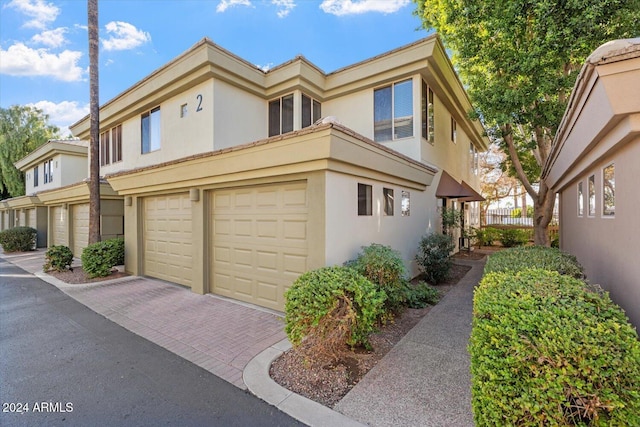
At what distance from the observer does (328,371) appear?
3.59 metres

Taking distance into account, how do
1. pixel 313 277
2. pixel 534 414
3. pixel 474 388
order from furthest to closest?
pixel 313 277, pixel 474 388, pixel 534 414

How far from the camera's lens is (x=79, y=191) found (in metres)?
12.1

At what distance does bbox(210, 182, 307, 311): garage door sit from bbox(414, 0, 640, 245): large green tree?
6928 mm

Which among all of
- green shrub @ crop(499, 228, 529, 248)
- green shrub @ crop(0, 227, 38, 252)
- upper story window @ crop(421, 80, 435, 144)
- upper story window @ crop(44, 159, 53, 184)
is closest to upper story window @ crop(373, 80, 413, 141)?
upper story window @ crop(421, 80, 435, 144)

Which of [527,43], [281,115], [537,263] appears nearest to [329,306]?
[537,263]

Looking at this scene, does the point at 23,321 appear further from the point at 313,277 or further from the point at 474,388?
the point at 474,388

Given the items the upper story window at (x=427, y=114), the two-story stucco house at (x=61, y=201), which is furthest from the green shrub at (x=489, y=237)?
the two-story stucco house at (x=61, y=201)

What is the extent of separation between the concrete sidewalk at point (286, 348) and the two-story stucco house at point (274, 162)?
852 millimetres

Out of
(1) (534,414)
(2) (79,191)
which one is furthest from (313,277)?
(2) (79,191)

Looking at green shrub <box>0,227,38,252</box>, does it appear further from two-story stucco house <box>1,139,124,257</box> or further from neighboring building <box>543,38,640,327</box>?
neighboring building <box>543,38,640,327</box>

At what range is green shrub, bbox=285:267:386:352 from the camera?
11.6ft

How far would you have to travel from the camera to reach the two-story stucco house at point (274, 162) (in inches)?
210

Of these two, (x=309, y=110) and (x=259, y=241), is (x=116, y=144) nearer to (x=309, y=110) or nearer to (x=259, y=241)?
(x=309, y=110)

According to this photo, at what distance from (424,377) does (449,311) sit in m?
2.76
